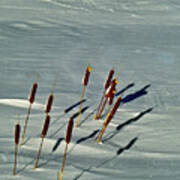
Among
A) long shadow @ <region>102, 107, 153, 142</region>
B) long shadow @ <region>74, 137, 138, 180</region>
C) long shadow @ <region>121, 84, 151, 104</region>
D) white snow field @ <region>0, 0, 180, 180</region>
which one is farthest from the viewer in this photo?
long shadow @ <region>121, 84, 151, 104</region>

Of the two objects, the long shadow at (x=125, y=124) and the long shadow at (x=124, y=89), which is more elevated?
the long shadow at (x=125, y=124)

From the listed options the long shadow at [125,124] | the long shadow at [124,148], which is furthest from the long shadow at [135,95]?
the long shadow at [124,148]

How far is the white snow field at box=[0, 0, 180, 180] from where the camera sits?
5.85ft

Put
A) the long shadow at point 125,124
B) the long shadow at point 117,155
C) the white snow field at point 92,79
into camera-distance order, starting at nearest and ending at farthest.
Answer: the long shadow at point 117,155 → the white snow field at point 92,79 → the long shadow at point 125,124

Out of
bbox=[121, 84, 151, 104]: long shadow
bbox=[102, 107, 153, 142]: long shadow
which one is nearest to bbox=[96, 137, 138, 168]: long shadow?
bbox=[102, 107, 153, 142]: long shadow

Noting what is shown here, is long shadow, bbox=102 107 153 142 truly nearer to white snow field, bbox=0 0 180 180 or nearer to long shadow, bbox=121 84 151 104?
white snow field, bbox=0 0 180 180

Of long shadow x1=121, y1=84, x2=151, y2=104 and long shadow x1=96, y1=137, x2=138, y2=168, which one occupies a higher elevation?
long shadow x1=96, y1=137, x2=138, y2=168

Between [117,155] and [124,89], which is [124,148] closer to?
[117,155]

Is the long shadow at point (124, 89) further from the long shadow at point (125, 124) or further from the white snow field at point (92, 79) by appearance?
the long shadow at point (125, 124)

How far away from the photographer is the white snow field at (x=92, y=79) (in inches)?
70.2

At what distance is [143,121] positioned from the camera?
2281 mm

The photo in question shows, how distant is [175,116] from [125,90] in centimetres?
53

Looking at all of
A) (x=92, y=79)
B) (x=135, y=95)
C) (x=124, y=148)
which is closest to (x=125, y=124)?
(x=124, y=148)

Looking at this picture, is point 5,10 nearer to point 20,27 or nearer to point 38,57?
point 20,27
